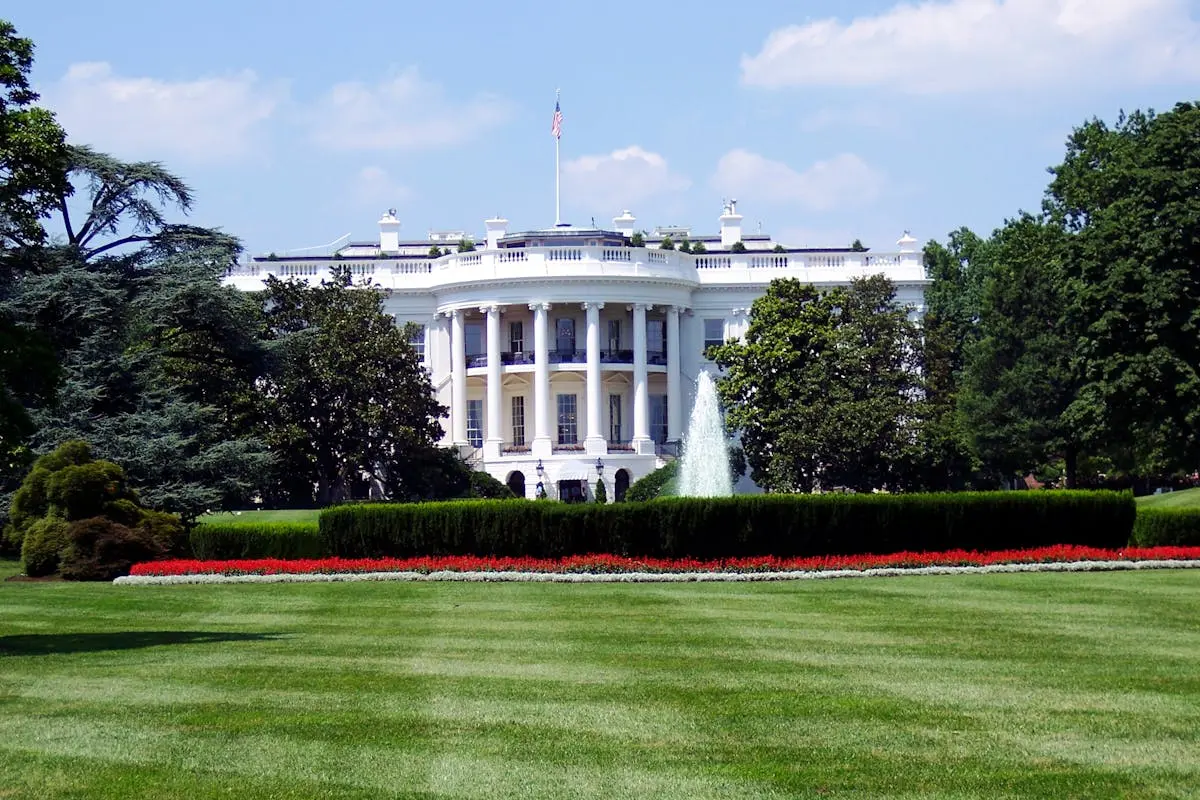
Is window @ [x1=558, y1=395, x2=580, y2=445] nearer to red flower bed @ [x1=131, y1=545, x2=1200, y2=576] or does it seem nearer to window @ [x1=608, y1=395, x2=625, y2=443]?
window @ [x1=608, y1=395, x2=625, y2=443]

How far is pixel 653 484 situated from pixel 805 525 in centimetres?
3852

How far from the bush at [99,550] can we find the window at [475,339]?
4954cm

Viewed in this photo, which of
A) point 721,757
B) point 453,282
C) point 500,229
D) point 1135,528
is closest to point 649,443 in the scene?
point 453,282

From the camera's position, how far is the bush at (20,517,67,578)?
1380 inches

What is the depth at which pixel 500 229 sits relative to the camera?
9269 centimetres

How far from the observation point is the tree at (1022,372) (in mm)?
62281

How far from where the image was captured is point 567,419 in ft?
274

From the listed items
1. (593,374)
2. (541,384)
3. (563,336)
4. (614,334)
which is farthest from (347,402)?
(614,334)

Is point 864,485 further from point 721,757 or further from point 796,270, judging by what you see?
point 721,757

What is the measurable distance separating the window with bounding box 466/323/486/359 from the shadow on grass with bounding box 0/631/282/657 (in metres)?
63.0

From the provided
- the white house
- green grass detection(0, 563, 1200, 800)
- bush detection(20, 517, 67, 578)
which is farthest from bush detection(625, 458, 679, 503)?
green grass detection(0, 563, 1200, 800)

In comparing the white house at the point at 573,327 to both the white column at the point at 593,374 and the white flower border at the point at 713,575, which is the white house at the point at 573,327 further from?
the white flower border at the point at 713,575

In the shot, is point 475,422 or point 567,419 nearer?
point 567,419

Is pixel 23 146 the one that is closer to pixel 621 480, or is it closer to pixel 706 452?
pixel 706 452
